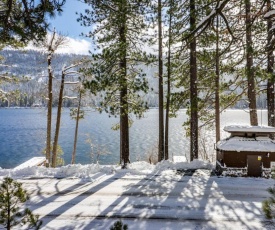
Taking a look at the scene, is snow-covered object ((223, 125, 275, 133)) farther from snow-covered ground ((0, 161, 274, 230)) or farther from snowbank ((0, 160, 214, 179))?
snowbank ((0, 160, 214, 179))

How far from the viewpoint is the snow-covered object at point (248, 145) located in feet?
35.6

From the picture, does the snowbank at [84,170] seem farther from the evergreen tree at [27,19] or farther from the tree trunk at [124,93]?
the evergreen tree at [27,19]

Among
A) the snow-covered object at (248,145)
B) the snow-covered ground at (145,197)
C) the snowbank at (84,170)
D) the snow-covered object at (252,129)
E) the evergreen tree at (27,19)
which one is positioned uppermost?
the evergreen tree at (27,19)

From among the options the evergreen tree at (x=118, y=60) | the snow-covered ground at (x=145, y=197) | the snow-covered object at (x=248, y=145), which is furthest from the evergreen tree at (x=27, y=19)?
the snow-covered object at (x=248, y=145)

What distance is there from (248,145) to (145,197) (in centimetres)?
521

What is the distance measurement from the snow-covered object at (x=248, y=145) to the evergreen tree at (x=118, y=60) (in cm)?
500

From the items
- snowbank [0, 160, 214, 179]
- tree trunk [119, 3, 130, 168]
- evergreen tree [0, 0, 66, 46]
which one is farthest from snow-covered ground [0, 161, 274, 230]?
evergreen tree [0, 0, 66, 46]

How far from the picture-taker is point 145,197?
898 cm

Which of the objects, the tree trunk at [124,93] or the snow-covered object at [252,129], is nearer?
the snow-covered object at [252,129]

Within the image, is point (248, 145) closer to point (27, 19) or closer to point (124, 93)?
point (124, 93)

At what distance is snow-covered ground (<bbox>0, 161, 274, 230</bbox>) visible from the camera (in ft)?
23.5

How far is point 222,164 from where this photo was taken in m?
11.4

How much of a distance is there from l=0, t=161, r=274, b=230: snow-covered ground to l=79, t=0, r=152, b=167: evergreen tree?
3.06 m

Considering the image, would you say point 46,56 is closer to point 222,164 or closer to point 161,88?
point 161,88
